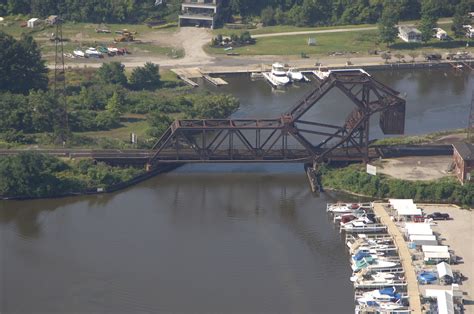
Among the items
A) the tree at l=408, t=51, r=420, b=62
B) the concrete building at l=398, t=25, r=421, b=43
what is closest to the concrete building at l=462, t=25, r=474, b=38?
the concrete building at l=398, t=25, r=421, b=43

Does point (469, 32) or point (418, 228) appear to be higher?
point (469, 32)

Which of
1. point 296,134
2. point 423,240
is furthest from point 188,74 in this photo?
point 423,240

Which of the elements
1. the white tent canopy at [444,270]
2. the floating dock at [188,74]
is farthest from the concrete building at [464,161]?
the floating dock at [188,74]

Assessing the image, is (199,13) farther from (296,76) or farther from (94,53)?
(296,76)

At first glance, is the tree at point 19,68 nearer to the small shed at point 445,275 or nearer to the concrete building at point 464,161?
the concrete building at point 464,161

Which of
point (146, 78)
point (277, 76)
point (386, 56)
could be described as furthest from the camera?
point (386, 56)

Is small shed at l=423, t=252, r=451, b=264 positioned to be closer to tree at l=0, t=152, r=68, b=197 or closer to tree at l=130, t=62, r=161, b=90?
tree at l=0, t=152, r=68, b=197

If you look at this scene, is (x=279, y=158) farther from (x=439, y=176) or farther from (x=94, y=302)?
(x=94, y=302)
